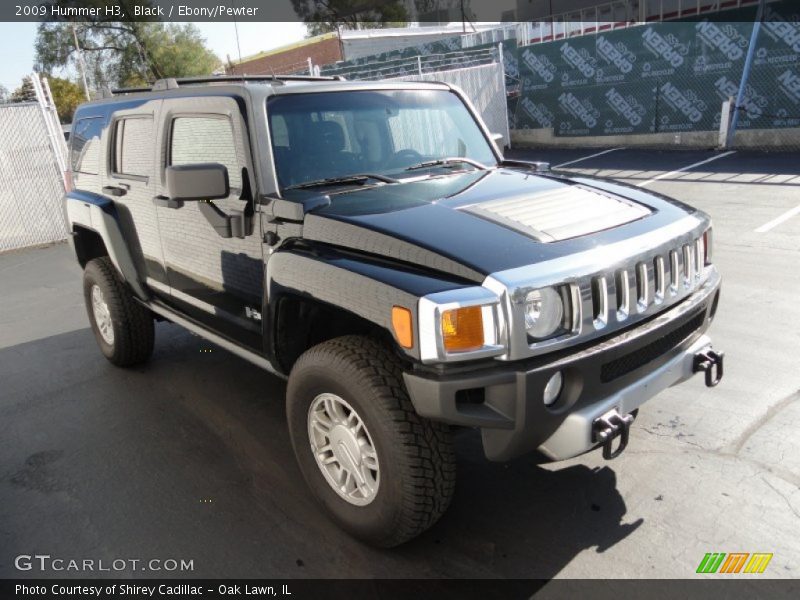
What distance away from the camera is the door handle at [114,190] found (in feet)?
14.1

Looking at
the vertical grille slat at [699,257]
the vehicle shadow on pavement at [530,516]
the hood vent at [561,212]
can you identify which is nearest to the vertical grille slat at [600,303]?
the hood vent at [561,212]

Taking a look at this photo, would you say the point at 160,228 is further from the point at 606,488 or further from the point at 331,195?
the point at 606,488

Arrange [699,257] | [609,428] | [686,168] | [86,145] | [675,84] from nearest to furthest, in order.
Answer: [609,428], [699,257], [86,145], [686,168], [675,84]

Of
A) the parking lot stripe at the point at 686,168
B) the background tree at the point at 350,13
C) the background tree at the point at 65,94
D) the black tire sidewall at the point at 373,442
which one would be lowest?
Result: the parking lot stripe at the point at 686,168

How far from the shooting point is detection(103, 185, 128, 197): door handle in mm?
4289

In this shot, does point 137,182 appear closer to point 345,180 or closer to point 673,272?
point 345,180

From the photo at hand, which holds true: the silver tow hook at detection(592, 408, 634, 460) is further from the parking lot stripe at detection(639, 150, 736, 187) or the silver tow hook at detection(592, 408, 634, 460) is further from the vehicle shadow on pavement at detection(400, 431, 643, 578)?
the parking lot stripe at detection(639, 150, 736, 187)

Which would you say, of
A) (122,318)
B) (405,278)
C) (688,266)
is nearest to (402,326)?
(405,278)

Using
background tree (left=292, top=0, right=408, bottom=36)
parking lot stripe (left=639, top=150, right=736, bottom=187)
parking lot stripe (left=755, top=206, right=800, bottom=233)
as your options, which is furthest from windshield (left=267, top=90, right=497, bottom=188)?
background tree (left=292, top=0, right=408, bottom=36)

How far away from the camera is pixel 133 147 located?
418 centimetres

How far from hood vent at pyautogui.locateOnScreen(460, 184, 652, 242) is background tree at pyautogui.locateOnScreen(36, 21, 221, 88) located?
4734 cm

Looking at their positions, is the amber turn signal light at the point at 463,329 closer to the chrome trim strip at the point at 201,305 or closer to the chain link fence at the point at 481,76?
the chrome trim strip at the point at 201,305

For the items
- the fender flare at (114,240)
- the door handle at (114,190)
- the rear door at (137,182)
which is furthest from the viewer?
the fender flare at (114,240)

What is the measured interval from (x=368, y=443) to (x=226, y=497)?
1.02 m
